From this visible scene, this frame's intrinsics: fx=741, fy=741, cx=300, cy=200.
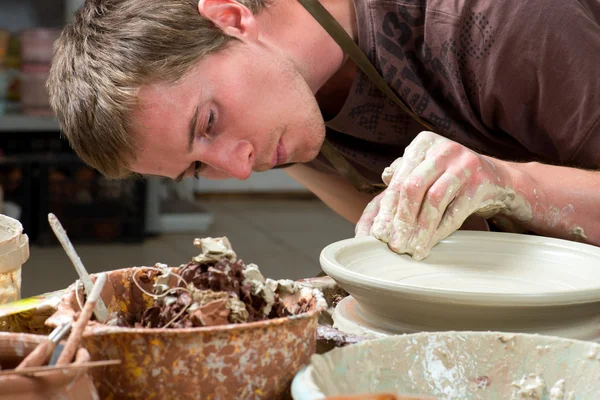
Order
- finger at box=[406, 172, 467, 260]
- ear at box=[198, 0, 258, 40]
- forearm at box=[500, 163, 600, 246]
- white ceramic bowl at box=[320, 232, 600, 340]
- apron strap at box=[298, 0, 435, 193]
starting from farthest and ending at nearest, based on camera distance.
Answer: apron strap at box=[298, 0, 435, 193]
ear at box=[198, 0, 258, 40]
forearm at box=[500, 163, 600, 246]
finger at box=[406, 172, 467, 260]
white ceramic bowl at box=[320, 232, 600, 340]

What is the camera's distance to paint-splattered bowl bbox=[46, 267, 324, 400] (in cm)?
72

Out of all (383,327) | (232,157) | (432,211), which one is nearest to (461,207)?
(432,211)

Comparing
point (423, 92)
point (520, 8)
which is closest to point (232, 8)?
point (423, 92)

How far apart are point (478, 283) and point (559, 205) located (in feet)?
0.88

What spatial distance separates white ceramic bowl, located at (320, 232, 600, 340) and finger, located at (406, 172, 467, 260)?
0.02m

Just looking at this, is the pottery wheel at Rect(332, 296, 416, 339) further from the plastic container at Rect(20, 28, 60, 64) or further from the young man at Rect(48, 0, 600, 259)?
the plastic container at Rect(20, 28, 60, 64)

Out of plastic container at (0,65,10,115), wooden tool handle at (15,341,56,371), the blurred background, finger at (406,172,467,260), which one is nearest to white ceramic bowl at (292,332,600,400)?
wooden tool handle at (15,341,56,371)

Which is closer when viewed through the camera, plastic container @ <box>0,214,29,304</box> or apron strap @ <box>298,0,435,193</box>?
plastic container @ <box>0,214,29,304</box>

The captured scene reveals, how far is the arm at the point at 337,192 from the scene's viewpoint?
2055 mm

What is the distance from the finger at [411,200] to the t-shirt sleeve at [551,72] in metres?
0.31

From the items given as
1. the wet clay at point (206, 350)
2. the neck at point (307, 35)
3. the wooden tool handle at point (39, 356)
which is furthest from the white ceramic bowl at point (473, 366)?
the neck at point (307, 35)

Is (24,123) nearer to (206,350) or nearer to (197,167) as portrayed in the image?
(197,167)

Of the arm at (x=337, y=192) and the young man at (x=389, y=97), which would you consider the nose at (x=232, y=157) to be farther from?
the arm at (x=337, y=192)

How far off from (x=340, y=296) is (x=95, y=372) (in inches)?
22.5
